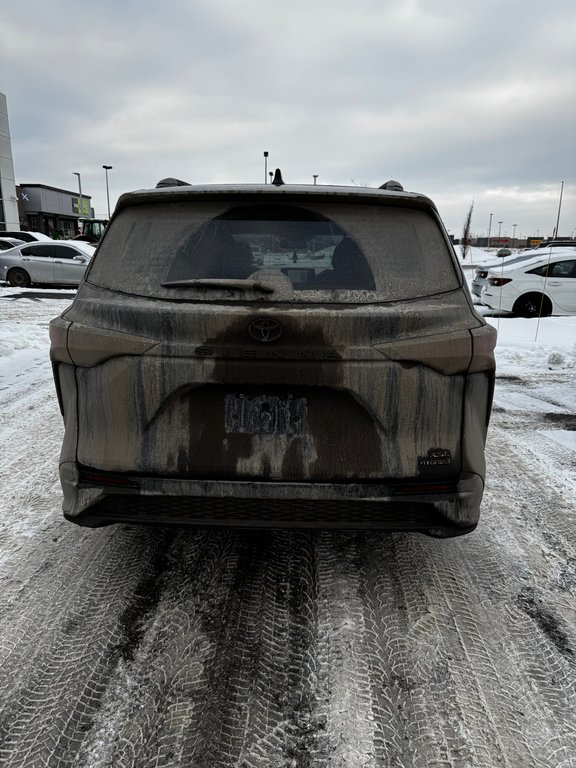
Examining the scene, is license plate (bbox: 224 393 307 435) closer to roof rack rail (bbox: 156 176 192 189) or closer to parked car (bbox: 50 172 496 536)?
parked car (bbox: 50 172 496 536)

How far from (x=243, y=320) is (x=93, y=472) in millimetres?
920

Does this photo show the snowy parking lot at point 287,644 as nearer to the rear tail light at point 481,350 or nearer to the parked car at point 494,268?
the rear tail light at point 481,350

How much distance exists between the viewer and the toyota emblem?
2107 millimetres

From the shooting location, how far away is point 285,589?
2.60 m

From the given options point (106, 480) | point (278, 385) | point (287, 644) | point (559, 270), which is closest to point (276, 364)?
point (278, 385)

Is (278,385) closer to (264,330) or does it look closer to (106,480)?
(264,330)

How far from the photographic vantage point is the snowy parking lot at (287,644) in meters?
1.79

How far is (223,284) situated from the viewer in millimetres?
2234

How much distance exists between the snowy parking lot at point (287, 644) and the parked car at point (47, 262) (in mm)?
17569

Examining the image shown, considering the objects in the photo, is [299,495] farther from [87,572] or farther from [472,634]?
[87,572]

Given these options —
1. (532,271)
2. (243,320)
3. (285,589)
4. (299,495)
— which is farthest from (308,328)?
(532,271)

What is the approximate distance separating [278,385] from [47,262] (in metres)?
19.8

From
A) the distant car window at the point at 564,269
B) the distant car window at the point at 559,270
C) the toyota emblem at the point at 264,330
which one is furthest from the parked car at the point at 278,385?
the distant car window at the point at 564,269

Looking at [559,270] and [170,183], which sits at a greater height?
[170,183]
